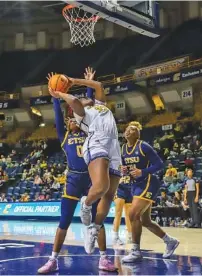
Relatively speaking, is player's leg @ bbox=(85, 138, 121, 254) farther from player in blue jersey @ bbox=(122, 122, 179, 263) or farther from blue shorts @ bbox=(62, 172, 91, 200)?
player in blue jersey @ bbox=(122, 122, 179, 263)

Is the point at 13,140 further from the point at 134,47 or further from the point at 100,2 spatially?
the point at 100,2

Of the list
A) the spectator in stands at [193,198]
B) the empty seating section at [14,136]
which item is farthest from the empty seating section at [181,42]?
the spectator in stands at [193,198]

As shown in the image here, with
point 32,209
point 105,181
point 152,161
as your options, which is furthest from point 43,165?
point 105,181

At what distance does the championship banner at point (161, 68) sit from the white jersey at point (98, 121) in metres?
19.2

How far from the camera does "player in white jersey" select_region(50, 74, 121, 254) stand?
172 inches

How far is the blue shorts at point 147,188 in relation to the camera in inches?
215

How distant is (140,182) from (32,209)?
10064mm

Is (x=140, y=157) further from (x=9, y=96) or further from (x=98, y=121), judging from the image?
(x=9, y=96)

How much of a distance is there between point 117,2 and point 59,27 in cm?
2415

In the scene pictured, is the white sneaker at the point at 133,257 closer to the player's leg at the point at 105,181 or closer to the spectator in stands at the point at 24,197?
the player's leg at the point at 105,181

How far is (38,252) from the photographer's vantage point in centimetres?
623

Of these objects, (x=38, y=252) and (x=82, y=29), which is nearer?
(x=38, y=252)

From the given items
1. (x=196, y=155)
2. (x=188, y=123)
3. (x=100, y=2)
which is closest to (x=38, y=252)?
A: (x=100, y=2)

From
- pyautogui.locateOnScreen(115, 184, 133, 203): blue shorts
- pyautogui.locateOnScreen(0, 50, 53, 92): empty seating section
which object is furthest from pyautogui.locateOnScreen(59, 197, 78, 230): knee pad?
pyautogui.locateOnScreen(0, 50, 53, 92): empty seating section
